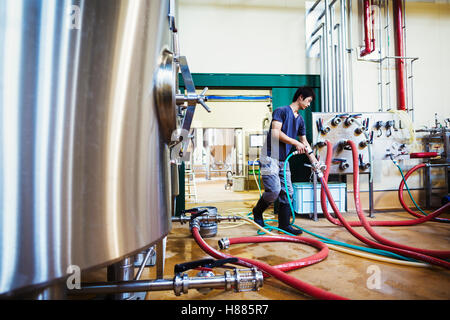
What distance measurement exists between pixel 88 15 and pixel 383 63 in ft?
11.9

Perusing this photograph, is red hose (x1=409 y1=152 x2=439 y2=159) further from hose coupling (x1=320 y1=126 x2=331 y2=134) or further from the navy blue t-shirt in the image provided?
the navy blue t-shirt

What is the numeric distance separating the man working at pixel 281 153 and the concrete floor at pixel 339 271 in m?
0.30

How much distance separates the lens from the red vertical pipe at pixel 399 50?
9.73 feet

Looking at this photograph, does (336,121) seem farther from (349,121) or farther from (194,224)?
(194,224)

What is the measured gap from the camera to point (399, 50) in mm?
3016

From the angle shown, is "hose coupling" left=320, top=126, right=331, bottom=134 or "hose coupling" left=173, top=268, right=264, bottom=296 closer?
"hose coupling" left=173, top=268, right=264, bottom=296

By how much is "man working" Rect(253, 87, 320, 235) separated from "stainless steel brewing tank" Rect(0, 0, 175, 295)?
61.5 inches

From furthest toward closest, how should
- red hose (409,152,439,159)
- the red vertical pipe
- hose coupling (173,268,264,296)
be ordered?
1. the red vertical pipe
2. red hose (409,152,439,159)
3. hose coupling (173,268,264,296)

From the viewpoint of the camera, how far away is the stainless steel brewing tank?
0.34m

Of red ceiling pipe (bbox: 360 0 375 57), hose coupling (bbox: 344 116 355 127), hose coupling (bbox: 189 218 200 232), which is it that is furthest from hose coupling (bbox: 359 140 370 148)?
hose coupling (bbox: 189 218 200 232)

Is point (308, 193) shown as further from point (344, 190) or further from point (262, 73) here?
point (262, 73)

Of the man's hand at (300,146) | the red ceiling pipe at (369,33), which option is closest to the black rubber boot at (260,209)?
the man's hand at (300,146)

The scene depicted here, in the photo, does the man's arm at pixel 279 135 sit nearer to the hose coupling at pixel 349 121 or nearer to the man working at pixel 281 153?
the man working at pixel 281 153

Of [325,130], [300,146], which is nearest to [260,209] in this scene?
[300,146]
